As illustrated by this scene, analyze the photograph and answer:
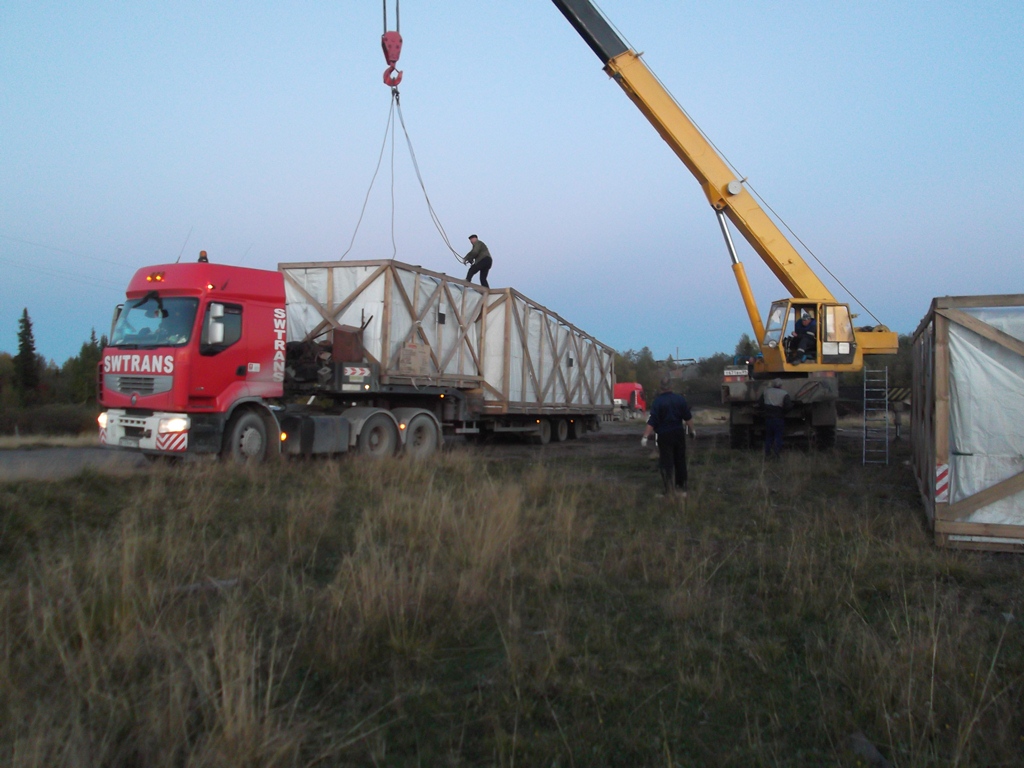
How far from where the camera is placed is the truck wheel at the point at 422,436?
48.2ft

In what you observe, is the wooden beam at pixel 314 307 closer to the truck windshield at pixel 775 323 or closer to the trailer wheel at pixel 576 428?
the truck windshield at pixel 775 323

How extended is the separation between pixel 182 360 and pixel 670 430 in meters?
6.77

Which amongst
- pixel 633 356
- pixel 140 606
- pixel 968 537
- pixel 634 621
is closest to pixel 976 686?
pixel 634 621

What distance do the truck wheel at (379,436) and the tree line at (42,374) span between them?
35.6 m

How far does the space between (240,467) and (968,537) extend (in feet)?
28.5

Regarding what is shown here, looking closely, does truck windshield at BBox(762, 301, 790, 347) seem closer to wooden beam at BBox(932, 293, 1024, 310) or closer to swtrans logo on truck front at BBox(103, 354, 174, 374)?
wooden beam at BBox(932, 293, 1024, 310)

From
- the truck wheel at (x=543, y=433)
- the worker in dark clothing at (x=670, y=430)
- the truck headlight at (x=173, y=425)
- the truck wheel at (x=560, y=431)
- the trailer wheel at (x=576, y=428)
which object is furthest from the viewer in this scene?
the trailer wheel at (x=576, y=428)

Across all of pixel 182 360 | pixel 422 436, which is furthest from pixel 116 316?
pixel 422 436

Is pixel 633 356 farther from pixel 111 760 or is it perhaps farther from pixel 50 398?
pixel 111 760

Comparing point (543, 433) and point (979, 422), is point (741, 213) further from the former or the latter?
point (979, 422)

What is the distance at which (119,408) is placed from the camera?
11.0 metres

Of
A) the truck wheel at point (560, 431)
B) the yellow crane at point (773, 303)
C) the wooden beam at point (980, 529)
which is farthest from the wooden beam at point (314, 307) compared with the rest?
Answer: the truck wheel at point (560, 431)

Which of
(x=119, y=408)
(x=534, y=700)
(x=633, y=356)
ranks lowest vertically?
(x=534, y=700)

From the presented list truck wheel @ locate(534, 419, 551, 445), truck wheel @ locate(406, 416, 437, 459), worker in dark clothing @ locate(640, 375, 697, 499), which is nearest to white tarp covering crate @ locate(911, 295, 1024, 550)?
worker in dark clothing @ locate(640, 375, 697, 499)
